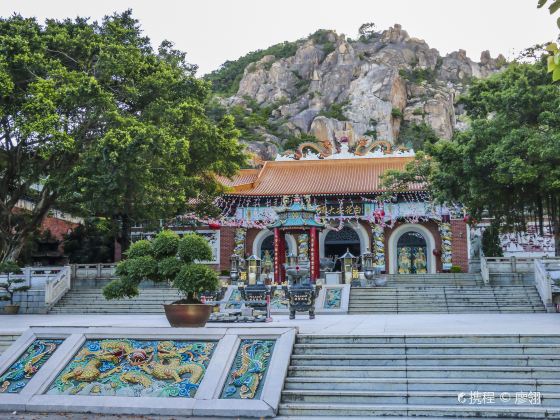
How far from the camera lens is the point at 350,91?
187ft

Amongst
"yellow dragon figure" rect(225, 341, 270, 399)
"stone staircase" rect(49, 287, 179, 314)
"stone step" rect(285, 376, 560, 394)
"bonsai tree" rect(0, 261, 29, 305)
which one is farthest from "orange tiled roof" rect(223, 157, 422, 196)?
"stone step" rect(285, 376, 560, 394)

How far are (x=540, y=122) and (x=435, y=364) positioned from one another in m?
11.4

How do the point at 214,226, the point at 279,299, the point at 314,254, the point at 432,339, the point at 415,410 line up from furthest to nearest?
the point at 214,226
the point at 314,254
the point at 279,299
the point at 432,339
the point at 415,410

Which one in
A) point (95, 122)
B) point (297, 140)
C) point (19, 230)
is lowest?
point (19, 230)

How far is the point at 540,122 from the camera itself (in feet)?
54.4

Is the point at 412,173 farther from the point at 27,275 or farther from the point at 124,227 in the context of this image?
the point at 27,275

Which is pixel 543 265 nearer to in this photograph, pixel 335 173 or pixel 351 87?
pixel 335 173

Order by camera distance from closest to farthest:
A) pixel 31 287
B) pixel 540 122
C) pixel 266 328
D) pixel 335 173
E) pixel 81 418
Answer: pixel 81 418 → pixel 266 328 → pixel 540 122 → pixel 31 287 → pixel 335 173

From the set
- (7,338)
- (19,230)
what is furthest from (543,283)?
(19,230)

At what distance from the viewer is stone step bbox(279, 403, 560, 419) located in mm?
6051

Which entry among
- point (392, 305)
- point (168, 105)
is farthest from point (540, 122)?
point (168, 105)

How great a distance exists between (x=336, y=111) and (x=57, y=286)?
3918 centimetres

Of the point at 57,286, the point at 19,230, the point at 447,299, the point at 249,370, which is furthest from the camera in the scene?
the point at 19,230

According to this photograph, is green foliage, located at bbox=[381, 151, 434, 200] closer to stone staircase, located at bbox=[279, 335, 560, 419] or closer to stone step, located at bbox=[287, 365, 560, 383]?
stone staircase, located at bbox=[279, 335, 560, 419]
